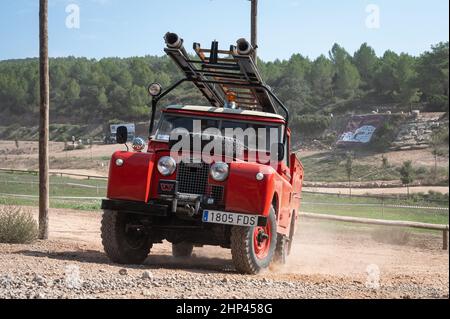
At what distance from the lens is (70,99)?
332ft

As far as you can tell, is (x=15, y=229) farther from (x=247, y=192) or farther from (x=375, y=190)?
(x=375, y=190)

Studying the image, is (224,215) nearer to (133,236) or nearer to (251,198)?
(251,198)

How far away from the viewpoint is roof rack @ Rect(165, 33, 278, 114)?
10031mm

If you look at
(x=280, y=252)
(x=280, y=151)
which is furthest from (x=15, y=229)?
(x=280, y=151)

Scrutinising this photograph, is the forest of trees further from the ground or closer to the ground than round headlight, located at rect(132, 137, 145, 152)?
further from the ground

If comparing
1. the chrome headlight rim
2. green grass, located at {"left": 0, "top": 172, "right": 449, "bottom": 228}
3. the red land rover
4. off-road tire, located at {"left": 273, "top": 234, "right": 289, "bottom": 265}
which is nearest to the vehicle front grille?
the red land rover

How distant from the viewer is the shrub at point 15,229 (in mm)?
12781

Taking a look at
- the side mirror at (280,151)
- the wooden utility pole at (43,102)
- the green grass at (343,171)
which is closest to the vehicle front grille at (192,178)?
the side mirror at (280,151)

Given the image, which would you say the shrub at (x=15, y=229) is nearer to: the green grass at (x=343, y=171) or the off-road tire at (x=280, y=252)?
the off-road tire at (x=280, y=252)

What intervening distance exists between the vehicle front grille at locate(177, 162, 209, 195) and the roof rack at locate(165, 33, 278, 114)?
169cm

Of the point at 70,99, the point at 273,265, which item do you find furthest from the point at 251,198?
the point at 70,99

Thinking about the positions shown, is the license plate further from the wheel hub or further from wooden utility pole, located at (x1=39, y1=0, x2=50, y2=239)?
wooden utility pole, located at (x1=39, y1=0, x2=50, y2=239)

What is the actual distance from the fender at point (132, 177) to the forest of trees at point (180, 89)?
61.3 metres

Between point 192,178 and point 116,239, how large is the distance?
148cm
